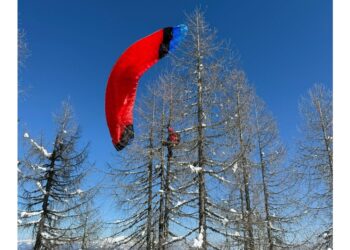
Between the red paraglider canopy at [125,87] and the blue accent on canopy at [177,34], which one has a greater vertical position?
the blue accent on canopy at [177,34]

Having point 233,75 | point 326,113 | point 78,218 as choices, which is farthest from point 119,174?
point 326,113

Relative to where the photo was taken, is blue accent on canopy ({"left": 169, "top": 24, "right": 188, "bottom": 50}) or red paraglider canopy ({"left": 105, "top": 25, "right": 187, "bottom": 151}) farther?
blue accent on canopy ({"left": 169, "top": 24, "right": 188, "bottom": 50})

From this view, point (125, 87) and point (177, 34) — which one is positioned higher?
point (177, 34)

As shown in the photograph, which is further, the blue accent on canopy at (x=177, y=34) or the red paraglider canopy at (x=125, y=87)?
the blue accent on canopy at (x=177, y=34)

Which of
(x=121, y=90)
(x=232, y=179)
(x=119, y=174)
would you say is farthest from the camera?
(x=119, y=174)

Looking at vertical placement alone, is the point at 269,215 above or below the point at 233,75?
below

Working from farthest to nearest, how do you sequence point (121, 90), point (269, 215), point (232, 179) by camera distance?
point (269, 215)
point (232, 179)
point (121, 90)

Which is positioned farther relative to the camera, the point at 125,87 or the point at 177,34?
the point at 177,34

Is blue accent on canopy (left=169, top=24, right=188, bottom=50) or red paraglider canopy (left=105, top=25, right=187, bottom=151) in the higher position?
blue accent on canopy (left=169, top=24, right=188, bottom=50)

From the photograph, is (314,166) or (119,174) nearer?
(314,166)

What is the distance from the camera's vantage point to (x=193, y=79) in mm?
12094
